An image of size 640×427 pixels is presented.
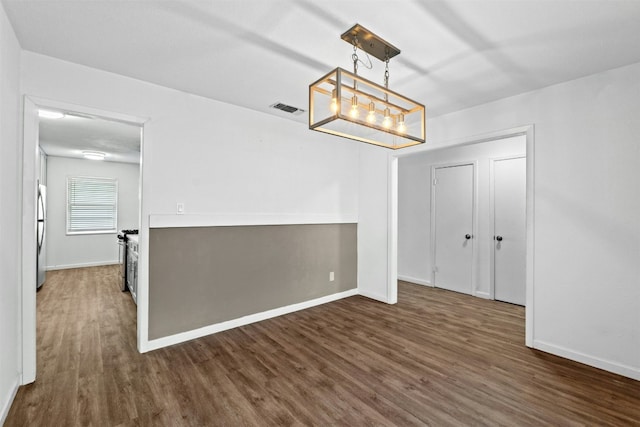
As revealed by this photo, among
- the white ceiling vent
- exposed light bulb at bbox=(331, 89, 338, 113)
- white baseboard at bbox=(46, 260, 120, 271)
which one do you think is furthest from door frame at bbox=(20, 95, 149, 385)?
white baseboard at bbox=(46, 260, 120, 271)

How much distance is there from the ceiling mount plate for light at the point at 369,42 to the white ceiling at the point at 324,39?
4 cm

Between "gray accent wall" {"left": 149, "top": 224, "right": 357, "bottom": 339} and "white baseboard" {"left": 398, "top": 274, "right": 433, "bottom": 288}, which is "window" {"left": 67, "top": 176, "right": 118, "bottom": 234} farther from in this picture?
"white baseboard" {"left": 398, "top": 274, "right": 433, "bottom": 288}

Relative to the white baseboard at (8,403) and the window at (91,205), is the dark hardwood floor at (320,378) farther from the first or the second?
the window at (91,205)

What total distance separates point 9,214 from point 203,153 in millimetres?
1604

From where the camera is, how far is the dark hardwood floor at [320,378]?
1959 mm

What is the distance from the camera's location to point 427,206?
5.45 metres

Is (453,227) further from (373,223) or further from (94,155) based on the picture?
(94,155)

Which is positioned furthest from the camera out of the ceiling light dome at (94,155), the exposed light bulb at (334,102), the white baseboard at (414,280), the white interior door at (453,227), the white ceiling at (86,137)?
the ceiling light dome at (94,155)

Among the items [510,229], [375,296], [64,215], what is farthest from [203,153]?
[64,215]

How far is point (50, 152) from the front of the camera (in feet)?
20.6

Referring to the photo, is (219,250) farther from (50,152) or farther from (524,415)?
(50,152)

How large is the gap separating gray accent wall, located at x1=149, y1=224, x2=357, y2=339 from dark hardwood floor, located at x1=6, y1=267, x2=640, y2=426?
0.26 meters

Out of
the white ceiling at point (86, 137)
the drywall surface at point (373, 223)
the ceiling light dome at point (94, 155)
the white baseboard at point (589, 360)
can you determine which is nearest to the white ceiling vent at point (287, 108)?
the drywall surface at point (373, 223)

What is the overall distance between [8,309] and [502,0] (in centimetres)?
374
